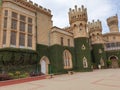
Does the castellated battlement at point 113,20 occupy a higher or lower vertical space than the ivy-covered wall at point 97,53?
higher

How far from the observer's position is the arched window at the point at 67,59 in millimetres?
26816

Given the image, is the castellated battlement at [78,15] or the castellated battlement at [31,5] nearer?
the castellated battlement at [31,5]

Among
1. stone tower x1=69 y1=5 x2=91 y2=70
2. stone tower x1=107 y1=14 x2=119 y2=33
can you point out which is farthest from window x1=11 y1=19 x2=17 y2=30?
stone tower x1=107 y1=14 x2=119 y2=33

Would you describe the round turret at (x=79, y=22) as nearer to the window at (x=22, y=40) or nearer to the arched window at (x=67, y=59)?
the arched window at (x=67, y=59)

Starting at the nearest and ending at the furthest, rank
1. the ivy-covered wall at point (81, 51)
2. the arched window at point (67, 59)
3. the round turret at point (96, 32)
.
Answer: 1. the arched window at point (67, 59)
2. the ivy-covered wall at point (81, 51)
3. the round turret at point (96, 32)

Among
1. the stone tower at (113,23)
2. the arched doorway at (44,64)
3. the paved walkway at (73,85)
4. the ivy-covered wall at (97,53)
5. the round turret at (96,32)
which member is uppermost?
the stone tower at (113,23)

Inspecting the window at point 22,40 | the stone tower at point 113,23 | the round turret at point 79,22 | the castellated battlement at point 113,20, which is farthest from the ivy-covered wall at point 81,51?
the castellated battlement at point 113,20

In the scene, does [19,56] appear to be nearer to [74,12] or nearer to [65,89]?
[65,89]

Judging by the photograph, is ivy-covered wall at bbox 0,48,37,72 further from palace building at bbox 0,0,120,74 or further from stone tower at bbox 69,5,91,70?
stone tower at bbox 69,5,91,70

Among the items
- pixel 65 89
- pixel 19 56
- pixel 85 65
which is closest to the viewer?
pixel 65 89

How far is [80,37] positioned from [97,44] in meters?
11.7

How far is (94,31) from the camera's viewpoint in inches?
1572

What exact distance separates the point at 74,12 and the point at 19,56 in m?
19.5

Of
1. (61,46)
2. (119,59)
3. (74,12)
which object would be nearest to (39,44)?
(61,46)
